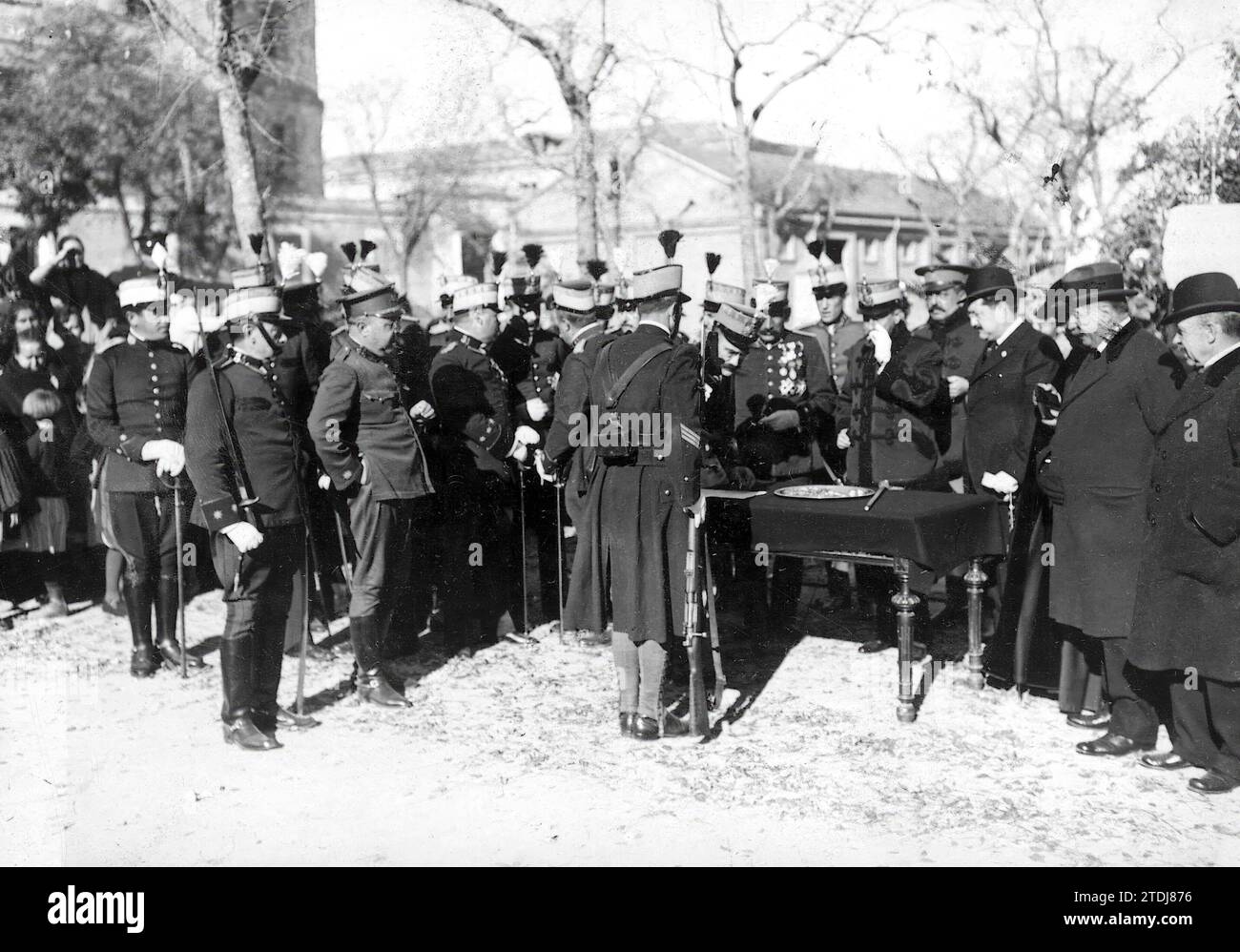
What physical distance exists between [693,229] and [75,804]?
3557cm

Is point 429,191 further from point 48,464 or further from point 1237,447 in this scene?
point 1237,447

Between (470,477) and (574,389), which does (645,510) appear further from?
(470,477)

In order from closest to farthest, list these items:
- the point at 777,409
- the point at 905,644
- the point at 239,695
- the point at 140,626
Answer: the point at 239,695
the point at 905,644
the point at 140,626
the point at 777,409

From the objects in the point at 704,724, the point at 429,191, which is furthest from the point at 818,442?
the point at 429,191

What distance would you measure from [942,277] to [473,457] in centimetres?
334

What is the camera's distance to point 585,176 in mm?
15773

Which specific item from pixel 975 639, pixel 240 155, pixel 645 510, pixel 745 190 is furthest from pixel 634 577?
pixel 745 190

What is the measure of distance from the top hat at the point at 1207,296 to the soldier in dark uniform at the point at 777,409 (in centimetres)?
280

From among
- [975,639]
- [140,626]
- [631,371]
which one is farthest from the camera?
[140,626]

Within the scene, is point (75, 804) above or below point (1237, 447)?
below

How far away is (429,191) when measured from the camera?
36031mm

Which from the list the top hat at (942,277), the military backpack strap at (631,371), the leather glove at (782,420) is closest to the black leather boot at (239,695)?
the military backpack strap at (631,371)
